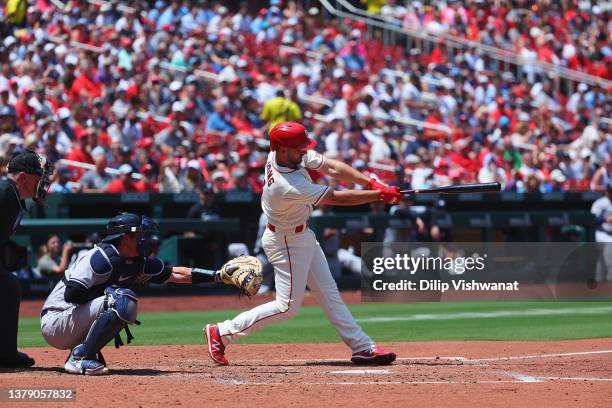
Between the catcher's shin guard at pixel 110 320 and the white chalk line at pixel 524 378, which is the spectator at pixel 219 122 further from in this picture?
the white chalk line at pixel 524 378

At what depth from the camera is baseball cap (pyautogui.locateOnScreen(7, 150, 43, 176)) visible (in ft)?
25.3

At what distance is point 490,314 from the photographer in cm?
1338

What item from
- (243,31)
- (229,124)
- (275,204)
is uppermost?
(243,31)

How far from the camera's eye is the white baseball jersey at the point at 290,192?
7684mm

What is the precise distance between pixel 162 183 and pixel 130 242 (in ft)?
29.1

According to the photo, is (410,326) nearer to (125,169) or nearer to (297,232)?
(297,232)

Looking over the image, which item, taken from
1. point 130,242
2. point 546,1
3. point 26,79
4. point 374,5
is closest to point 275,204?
point 130,242

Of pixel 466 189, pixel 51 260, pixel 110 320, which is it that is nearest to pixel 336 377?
pixel 110 320

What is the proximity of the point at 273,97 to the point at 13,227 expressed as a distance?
40.7ft

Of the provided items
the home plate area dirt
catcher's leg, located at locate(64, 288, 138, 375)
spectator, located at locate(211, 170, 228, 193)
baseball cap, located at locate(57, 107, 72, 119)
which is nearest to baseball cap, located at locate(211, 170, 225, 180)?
spectator, located at locate(211, 170, 228, 193)

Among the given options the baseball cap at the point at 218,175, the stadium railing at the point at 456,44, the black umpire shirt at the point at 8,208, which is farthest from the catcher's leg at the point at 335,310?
the stadium railing at the point at 456,44

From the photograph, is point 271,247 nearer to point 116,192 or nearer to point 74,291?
point 74,291

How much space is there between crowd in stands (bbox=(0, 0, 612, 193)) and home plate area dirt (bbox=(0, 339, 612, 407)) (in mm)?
7260

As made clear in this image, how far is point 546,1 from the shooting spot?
27.6 metres
